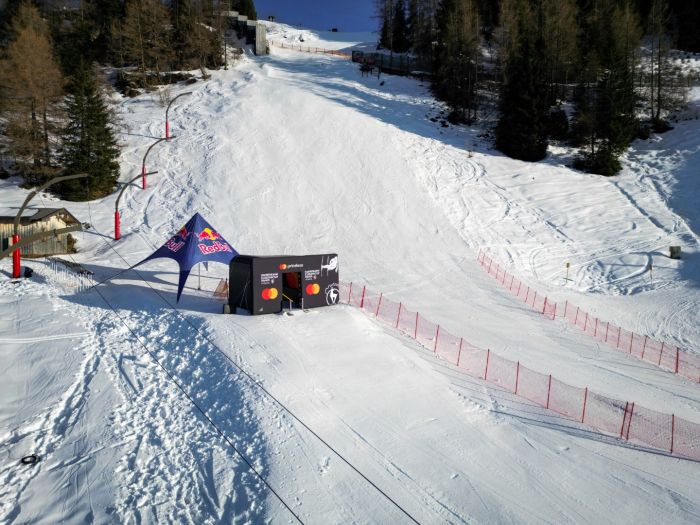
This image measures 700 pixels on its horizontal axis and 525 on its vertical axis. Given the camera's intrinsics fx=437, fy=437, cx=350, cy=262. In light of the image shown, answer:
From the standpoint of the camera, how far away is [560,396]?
1202 cm

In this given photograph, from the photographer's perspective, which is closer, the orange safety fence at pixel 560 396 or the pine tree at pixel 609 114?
the orange safety fence at pixel 560 396

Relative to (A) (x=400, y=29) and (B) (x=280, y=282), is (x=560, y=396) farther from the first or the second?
(A) (x=400, y=29)

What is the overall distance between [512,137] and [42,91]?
36.8 m

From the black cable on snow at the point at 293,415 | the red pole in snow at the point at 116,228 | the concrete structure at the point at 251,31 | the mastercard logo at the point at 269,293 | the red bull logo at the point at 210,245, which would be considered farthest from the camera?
the concrete structure at the point at 251,31

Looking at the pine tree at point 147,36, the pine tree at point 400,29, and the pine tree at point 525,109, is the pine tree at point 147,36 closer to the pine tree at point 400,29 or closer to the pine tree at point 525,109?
the pine tree at point 400,29

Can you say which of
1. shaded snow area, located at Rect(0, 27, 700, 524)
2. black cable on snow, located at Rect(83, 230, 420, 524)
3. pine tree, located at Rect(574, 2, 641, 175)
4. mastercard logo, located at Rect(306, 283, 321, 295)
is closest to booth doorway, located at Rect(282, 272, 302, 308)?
mastercard logo, located at Rect(306, 283, 321, 295)

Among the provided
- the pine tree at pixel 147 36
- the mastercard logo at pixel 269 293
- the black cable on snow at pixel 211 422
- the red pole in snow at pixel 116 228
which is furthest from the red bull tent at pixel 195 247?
the pine tree at pixel 147 36

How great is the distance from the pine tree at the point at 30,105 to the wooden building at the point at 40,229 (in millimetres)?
6281

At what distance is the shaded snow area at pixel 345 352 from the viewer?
7.68 m

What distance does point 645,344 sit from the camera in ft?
55.5

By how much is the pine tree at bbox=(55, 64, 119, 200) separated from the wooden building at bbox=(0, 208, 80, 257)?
498cm

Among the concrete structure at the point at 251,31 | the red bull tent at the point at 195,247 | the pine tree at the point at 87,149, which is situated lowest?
the red bull tent at the point at 195,247

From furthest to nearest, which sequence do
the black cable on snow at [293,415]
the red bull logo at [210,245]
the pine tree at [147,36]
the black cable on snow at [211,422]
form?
the pine tree at [147,36] < the red bull logo at [210,245] < the black cable on snow at [293,415] < the black cable on snow at [211,422]

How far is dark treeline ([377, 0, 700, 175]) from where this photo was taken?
37500 mm
